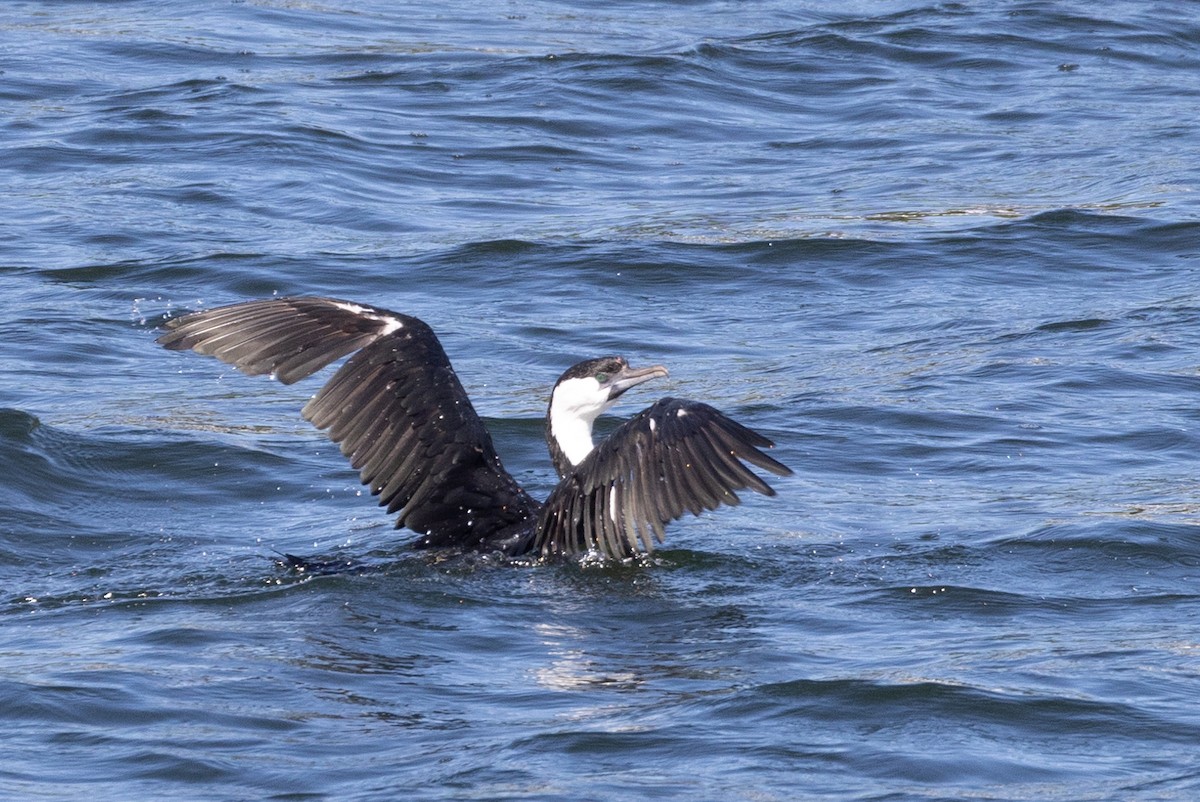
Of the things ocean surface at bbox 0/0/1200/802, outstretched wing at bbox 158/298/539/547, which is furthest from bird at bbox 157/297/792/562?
ocean surface at bbox 0/0/1200/802

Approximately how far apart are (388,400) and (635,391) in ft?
9.20

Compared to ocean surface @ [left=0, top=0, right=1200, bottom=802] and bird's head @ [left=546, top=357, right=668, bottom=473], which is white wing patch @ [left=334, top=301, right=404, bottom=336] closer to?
bird's head @ [left=546, top=357, right=668, bottom=473]

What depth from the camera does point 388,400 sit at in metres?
7.08

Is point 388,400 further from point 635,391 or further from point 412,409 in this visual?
point 635,391

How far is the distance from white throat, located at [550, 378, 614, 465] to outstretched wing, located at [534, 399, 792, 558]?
61 centimetres

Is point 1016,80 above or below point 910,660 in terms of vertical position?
above

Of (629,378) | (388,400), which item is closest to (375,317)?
(388,400)

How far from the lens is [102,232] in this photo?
11.4 m

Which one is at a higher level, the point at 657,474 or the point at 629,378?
the point at 629,378

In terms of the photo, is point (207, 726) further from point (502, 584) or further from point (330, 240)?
point (330, 240)

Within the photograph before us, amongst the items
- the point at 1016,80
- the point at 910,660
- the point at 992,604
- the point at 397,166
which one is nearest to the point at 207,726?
the point at 910,660

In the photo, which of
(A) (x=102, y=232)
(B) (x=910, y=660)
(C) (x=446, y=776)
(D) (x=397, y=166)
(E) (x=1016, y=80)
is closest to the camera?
A: (C) (x=446, y=776)

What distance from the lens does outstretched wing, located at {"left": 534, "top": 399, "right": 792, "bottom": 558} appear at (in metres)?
6.21

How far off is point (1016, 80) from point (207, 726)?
11486 millimetres
